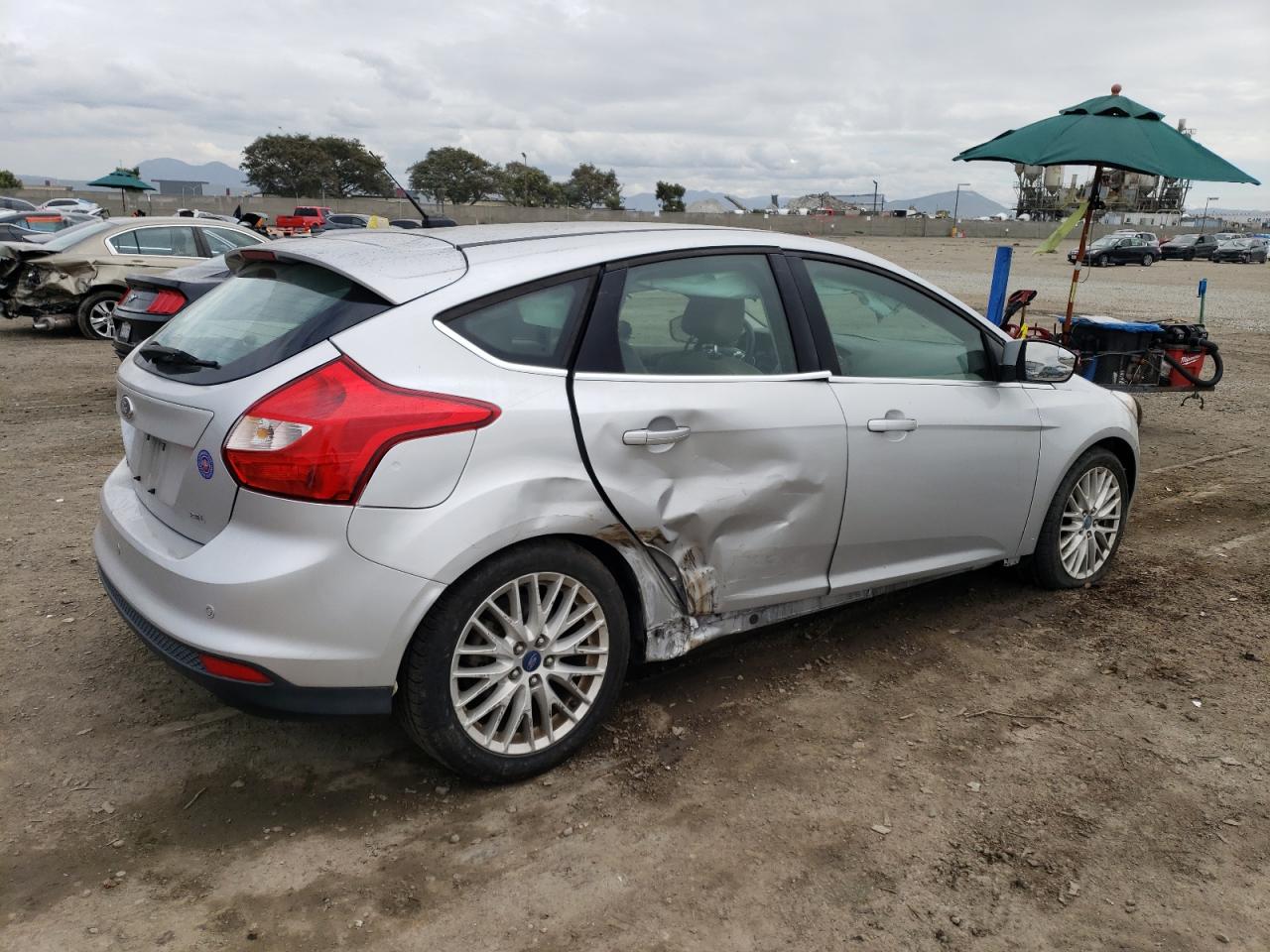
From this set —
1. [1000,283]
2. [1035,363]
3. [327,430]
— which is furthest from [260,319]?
[1000,283]

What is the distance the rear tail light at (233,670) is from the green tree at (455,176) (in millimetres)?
89419

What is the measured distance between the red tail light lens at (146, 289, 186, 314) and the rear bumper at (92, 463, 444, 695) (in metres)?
5.48

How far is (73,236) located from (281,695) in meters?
12.0

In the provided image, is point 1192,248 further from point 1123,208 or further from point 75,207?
point 75,207

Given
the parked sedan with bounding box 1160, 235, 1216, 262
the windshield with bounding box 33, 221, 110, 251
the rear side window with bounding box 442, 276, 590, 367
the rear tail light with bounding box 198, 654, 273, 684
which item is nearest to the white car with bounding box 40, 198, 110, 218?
the windshield with bounding box 33, 221, 110, 251

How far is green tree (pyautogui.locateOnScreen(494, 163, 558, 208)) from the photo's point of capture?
9094 centimetres

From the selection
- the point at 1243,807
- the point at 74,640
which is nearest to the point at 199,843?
the point at 74,640

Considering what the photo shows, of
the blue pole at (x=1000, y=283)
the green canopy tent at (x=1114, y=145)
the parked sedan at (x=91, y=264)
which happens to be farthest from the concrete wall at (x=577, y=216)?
the green canopy tent at (x=1114, y=145)

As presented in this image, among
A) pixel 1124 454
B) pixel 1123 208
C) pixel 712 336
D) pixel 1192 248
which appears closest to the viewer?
pixel 712 336

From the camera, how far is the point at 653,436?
10.0 feet

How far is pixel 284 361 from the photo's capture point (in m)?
2.72

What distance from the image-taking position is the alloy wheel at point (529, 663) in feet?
9.41

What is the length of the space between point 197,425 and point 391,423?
0.60 meters

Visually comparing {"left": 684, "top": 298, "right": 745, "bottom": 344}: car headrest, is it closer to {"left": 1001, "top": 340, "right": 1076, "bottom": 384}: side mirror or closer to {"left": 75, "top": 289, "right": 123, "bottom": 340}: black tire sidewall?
{"left": 1001, "top": 340, "right": 1076, "bottom": 384}: side mirror
